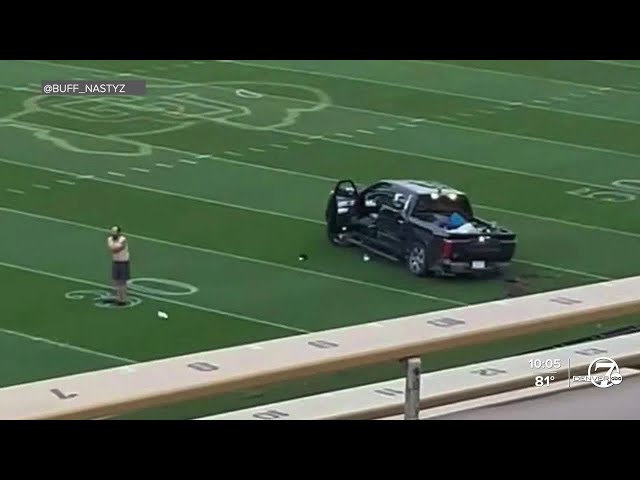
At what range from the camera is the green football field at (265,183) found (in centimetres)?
1691

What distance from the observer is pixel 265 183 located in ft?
74.6

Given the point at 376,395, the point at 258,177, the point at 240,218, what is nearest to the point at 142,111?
the point at 258,177

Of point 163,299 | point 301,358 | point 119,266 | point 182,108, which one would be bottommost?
point 163,299

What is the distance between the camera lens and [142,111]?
90.3 ft

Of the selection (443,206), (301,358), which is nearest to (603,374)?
(301,358)

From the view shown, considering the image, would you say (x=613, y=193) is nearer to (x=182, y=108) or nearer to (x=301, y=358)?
(x=182, y=108)

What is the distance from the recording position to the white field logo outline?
130 inches

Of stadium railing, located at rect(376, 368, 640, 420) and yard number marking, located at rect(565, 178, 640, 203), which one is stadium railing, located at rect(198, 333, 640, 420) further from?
yard number marking, located at rect(565, 178, 640, 203)

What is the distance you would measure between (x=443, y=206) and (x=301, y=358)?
16637 millimetres

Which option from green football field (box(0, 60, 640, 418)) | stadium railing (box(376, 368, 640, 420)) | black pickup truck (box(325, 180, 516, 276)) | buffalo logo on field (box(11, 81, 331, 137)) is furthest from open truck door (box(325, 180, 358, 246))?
stadium railing (box(376, 368, 640, 420))

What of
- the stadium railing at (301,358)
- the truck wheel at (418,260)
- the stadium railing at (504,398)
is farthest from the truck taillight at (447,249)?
the stadium railing at (504,398)

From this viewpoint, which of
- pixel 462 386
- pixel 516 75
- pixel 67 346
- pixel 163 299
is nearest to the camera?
pixel 462 386

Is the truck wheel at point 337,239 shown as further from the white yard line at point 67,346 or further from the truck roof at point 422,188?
the white yard line at point 67,346
